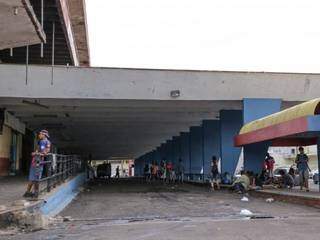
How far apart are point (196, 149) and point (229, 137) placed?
36.0 feet

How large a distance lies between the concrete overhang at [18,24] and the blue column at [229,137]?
1486 centimetres

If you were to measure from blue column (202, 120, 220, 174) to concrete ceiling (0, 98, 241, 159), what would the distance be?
2.62 ft

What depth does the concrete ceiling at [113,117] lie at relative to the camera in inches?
978

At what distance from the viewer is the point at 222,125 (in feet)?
91.6

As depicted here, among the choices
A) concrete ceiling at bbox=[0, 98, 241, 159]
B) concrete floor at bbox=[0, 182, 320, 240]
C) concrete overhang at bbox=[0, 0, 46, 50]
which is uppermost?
concrete overhang at bbox=[0, 0, 46, 50]

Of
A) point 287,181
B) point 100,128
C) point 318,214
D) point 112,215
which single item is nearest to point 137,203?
point 112,215

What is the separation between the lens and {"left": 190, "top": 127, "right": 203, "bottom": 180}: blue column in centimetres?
3738

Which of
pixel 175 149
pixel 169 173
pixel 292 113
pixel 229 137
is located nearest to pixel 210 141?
pixel 169 173

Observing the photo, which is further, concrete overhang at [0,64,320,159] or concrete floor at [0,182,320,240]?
concrete overhang at [0,64,320,159]

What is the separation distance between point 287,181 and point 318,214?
30.1ft

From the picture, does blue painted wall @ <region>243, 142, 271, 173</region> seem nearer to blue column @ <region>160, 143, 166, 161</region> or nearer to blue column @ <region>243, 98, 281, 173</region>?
blue column @ <region>243, 98, 281, 173</region>

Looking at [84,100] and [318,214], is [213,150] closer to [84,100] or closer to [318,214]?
[84,100]

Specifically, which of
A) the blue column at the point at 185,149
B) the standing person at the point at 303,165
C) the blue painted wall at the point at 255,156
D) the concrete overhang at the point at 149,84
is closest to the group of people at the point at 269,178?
the standing person at the point at 303,165

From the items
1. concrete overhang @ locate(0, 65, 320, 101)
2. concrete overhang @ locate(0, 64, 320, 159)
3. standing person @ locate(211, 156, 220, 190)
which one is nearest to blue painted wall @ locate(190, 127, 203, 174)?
concrete overhang @ locate(0, 64, 320, 159)
